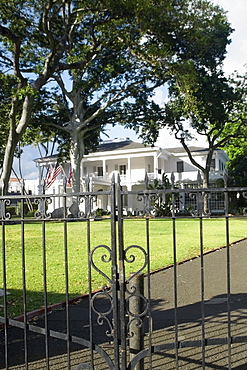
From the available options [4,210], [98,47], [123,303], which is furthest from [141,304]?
[98,47]

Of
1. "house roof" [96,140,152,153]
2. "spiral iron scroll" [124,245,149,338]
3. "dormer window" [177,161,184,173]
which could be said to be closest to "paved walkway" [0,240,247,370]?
"spiral iron scroll" [124,245,149,338]

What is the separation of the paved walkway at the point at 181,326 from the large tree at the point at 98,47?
24.6ft

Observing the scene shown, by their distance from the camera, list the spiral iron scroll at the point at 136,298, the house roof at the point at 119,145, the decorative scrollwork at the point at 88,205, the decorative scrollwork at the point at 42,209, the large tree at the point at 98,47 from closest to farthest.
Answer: the spiral iron scroll at the point at 136,298 < the decorative scrollwork at the point at 88,205 < the decorative scrollwork at the point at 42,209 < the large tree at the point at 98,47 < the house roof at the point at 119,145

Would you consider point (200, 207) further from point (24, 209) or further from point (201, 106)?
point (201, 106)

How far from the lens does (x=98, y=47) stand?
828 inches

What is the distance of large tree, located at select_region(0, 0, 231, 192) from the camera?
16.3 meters

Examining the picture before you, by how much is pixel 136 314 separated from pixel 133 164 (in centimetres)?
4192

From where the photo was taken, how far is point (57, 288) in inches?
306

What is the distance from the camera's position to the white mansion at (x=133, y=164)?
1654 inches

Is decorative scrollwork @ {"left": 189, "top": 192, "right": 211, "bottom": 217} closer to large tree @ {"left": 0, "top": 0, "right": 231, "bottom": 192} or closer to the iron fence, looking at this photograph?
the iron fence

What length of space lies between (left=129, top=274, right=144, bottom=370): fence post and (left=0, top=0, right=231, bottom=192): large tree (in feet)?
33.4

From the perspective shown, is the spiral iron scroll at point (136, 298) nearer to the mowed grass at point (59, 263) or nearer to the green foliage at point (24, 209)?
the mowed grass at point (59, 263)

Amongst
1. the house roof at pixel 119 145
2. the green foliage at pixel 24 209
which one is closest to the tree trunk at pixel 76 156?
the green foliage at pixel 24 209

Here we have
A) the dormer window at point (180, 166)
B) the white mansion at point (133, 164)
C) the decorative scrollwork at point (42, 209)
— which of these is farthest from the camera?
the dormer window at point (180, 166)
